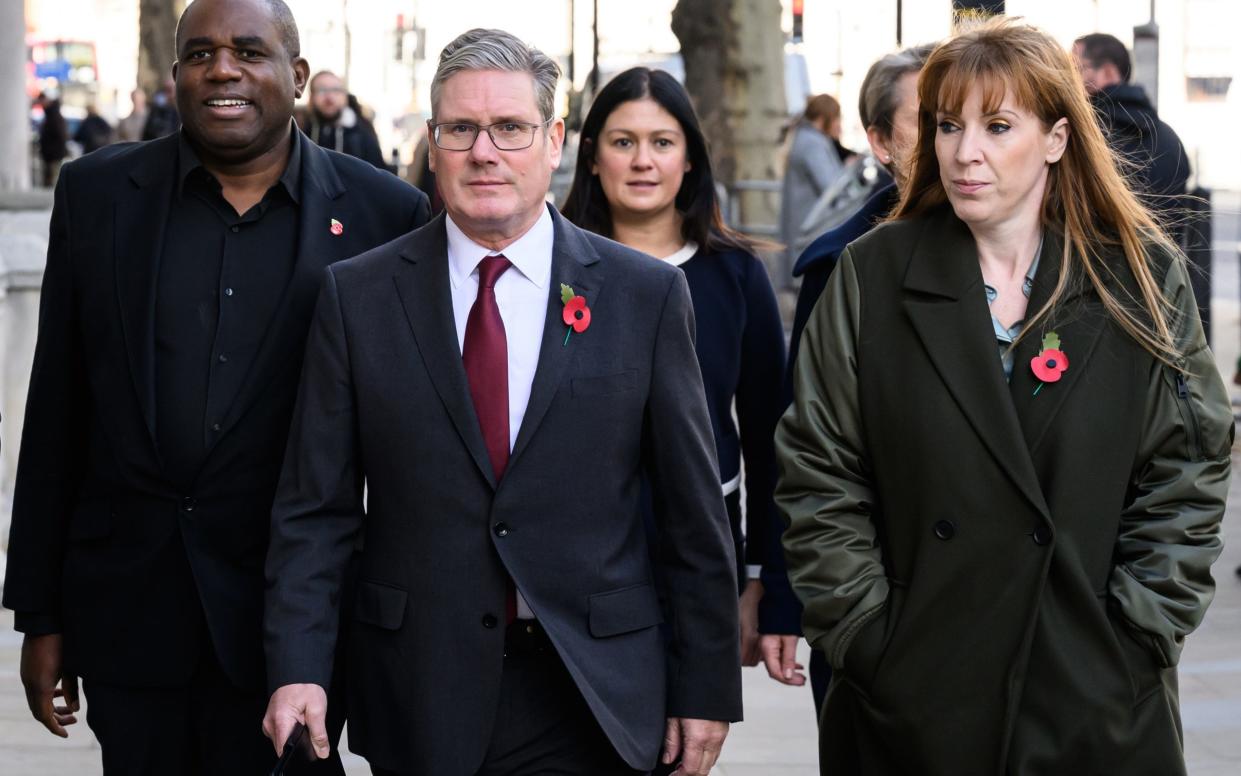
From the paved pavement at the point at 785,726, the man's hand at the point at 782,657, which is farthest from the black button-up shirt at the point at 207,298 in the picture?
the paved pavement at the point at 785,726

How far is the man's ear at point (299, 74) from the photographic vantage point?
3934mm

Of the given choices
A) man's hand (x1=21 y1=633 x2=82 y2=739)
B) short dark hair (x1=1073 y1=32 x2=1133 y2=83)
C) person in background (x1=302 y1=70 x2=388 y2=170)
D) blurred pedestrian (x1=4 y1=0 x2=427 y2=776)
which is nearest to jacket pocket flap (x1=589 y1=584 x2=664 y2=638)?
blurred pedestrian (x1=4 y1=0 x2=427 y2=776)

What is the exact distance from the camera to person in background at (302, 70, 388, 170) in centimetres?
1355

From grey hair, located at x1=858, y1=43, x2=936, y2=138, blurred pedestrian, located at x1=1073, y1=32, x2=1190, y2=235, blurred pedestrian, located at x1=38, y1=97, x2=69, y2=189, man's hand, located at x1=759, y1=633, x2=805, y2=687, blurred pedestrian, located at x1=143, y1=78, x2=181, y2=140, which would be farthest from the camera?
blurred pedestrian, located at x1=38, y1=97, x2=69, y2=189

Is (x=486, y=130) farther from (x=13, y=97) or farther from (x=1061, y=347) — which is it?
(x=13, y=97)

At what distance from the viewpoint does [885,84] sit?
4.81 m

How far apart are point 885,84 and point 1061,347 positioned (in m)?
1.57

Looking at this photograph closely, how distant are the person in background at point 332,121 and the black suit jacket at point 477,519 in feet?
33.0

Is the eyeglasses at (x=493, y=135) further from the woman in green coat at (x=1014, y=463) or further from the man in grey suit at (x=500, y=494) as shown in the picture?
the woman in green coat at (x=1014, y=463)

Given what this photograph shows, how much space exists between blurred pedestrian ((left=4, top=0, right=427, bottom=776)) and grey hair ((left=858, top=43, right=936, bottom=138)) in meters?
1.46

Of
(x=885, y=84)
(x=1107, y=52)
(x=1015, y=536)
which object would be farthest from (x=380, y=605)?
(x=1107, y=52)

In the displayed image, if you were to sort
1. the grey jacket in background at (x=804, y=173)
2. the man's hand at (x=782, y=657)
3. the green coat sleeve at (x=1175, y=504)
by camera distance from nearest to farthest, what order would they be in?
the green coat sleeve at (x=1175, y=504), the man's hand at (x=782, y=657), the grey jacket in background at (x=804, y=173)

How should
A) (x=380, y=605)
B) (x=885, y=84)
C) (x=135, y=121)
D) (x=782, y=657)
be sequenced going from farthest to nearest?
(x=135, y=121) → (x=885, y=84) → (x=782, y=657) → (x=380, y=605)

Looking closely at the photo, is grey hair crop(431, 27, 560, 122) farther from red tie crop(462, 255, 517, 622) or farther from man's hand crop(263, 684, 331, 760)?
man's hand crop(263, 684, 331, 760)
